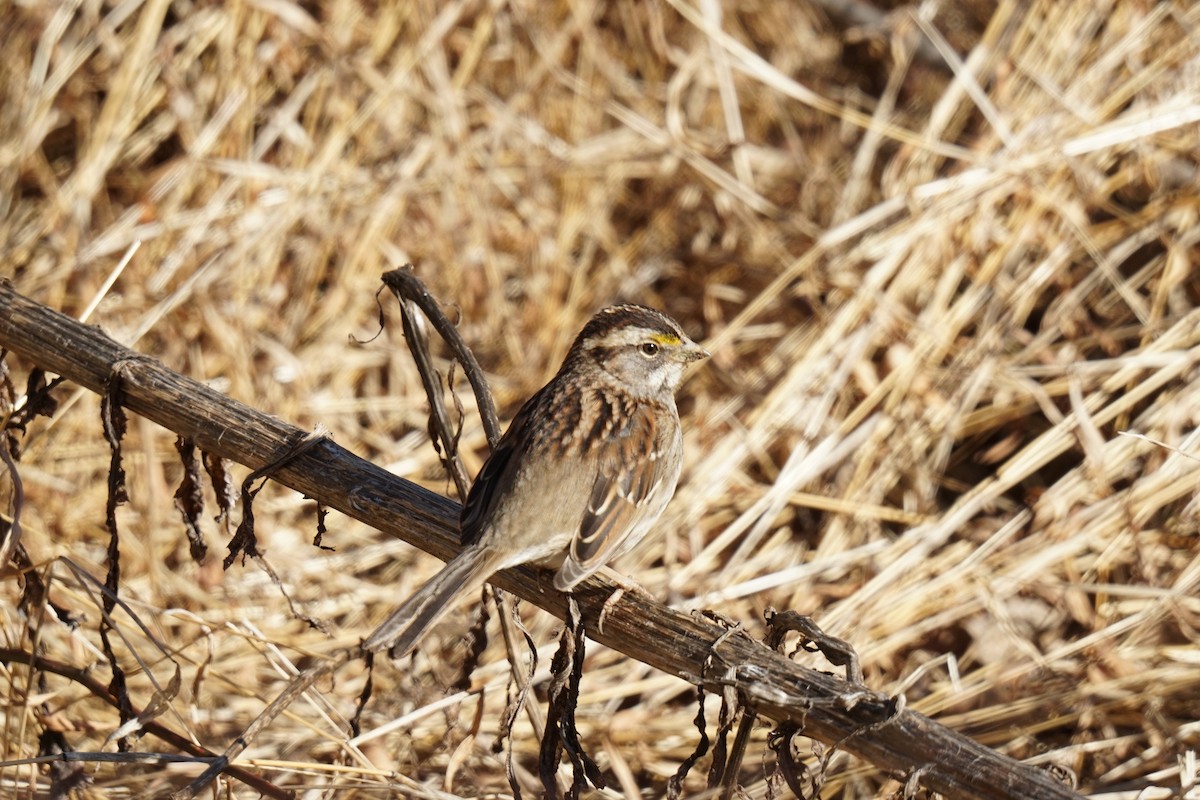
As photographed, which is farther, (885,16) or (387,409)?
(885,16)

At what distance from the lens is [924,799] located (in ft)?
8.03

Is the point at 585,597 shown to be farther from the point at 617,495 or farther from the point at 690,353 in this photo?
the point at 690,353

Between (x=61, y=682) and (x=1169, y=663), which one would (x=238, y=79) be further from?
(x=1169, y=663)

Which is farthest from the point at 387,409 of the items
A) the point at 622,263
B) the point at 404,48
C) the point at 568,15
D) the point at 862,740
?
the point at 862,740

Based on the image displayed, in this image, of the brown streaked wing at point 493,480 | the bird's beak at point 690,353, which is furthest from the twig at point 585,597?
the bird's beak at point 690,353

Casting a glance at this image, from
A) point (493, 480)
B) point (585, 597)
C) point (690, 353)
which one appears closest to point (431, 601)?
point (585, 597)

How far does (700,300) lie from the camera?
226 inches

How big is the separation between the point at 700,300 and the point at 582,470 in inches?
106

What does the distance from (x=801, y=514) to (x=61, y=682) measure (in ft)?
8.34

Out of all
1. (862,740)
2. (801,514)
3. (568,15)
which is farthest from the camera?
(568,15)

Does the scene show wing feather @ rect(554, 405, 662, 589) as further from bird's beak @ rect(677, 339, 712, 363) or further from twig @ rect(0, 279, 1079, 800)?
bird's beak @ rect(677, 339, 712, 363)

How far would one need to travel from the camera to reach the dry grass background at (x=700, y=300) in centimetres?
403

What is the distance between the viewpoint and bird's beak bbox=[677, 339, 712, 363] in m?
3.61

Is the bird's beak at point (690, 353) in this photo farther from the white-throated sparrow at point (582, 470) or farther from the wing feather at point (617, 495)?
the wing feather at point (617, 495)
